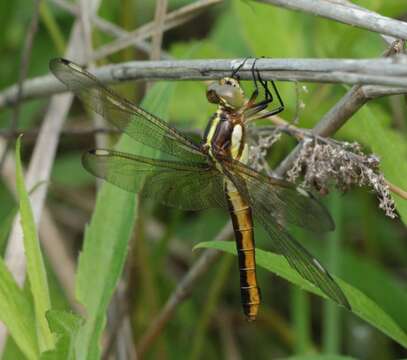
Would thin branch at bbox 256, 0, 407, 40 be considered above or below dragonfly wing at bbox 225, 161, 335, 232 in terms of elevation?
above

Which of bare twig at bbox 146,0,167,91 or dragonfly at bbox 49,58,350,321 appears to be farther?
bare twig at bbox 146,0,167,91

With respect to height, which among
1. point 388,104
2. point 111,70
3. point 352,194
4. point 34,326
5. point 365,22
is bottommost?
point 34,326

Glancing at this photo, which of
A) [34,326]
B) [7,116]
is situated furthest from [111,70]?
[7,116]

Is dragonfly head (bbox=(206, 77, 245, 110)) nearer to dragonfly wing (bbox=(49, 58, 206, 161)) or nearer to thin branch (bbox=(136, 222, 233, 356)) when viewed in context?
dragonfly wing (bbox=(49, 58, 206, 161))

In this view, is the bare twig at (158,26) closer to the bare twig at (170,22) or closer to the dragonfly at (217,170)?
the bare twig at (170,22)

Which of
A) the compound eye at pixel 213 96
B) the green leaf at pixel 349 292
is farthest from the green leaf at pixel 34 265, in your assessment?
the compound eye at pixel 213 96

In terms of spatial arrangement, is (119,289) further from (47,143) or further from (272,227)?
(272,227)

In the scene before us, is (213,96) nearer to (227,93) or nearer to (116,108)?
(227,93)

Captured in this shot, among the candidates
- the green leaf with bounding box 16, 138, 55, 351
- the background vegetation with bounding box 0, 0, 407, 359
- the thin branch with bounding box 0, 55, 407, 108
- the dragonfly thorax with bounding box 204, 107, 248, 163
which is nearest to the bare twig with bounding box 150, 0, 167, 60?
the background vegetation with bounding box 0, 0, 407, 359
